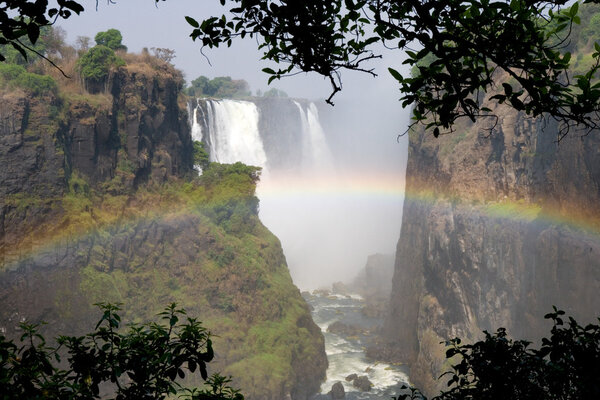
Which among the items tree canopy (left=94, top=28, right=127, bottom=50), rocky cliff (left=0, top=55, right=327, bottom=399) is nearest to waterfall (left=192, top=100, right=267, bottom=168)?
rocky cliff (left=0, top=55, right=327, bottom=399)

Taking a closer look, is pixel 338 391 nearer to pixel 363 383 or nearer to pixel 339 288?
pixel 363 383

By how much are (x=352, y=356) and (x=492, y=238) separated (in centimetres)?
1460

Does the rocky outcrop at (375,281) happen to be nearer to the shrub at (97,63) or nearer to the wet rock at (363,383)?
the wet rock at (363,383)

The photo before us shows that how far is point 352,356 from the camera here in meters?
36.4

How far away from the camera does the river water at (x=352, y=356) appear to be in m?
30.9

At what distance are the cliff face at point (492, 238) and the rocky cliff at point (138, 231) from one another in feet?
26.4

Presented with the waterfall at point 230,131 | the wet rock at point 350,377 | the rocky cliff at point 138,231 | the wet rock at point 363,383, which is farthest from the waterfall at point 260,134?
the wet rock at point 363,383

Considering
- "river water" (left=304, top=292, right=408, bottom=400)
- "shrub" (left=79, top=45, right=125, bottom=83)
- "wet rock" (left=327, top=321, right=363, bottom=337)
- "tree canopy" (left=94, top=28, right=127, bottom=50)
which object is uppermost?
"tree canopy" (left=94, top=28, right=127, bottom=50)

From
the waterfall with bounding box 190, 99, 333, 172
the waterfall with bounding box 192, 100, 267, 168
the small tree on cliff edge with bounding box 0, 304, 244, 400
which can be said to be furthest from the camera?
the waterfall with bounding box 190, 99, 333, 172

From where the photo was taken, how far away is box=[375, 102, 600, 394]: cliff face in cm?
2105

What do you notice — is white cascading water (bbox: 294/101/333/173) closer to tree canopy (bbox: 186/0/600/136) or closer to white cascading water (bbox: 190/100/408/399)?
white cascading water (bbox: 190/100/408/399)

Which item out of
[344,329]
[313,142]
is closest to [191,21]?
[344,329]

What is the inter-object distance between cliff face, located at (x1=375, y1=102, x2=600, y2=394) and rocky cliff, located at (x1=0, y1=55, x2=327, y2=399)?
804cm

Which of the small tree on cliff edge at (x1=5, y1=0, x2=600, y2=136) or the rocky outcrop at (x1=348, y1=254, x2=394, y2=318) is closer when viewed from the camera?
the small tree on cliff edge at (x1=5, y1=0, x2=600, y2=136)
